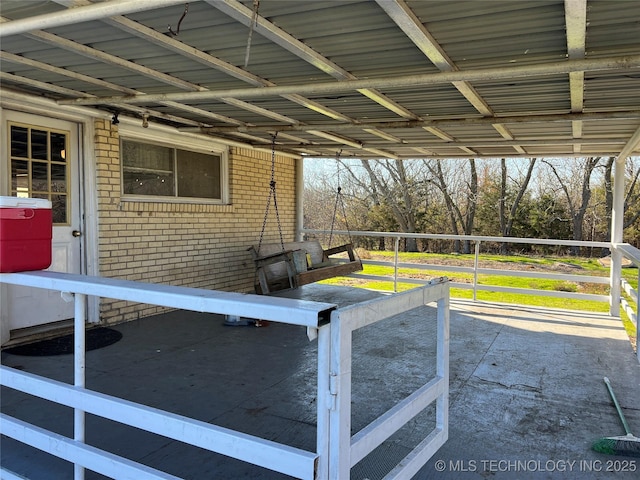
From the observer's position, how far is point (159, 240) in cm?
584

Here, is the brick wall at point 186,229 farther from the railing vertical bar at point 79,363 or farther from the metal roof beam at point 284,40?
the railing vertical bar at point 79,363

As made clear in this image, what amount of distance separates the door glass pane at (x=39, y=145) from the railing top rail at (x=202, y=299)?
3.15 meters

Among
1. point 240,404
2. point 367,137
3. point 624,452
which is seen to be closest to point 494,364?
point 624,452

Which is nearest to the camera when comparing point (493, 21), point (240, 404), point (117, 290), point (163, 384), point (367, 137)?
point (117, 290)

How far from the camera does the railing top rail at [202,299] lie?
1.40m

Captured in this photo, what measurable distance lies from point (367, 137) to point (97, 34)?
13.4ft

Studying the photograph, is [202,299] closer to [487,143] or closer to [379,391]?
[379,391]

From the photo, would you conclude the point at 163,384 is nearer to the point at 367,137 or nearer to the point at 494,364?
the point at 494,364

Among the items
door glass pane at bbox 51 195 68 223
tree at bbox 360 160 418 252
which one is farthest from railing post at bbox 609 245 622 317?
tree at bbox 360 160 418 252

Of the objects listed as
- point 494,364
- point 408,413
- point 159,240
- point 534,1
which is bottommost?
point 494,364

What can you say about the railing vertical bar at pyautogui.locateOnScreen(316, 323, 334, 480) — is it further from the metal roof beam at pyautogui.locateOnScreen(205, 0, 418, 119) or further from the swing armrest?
the swing armrest

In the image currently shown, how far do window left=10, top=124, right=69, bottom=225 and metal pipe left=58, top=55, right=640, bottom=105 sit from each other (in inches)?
17.9

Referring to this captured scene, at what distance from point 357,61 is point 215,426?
104 inches

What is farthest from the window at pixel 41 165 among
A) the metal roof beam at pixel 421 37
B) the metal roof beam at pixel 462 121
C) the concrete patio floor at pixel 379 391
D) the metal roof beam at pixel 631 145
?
the metal roof beam at pixel 631 145
